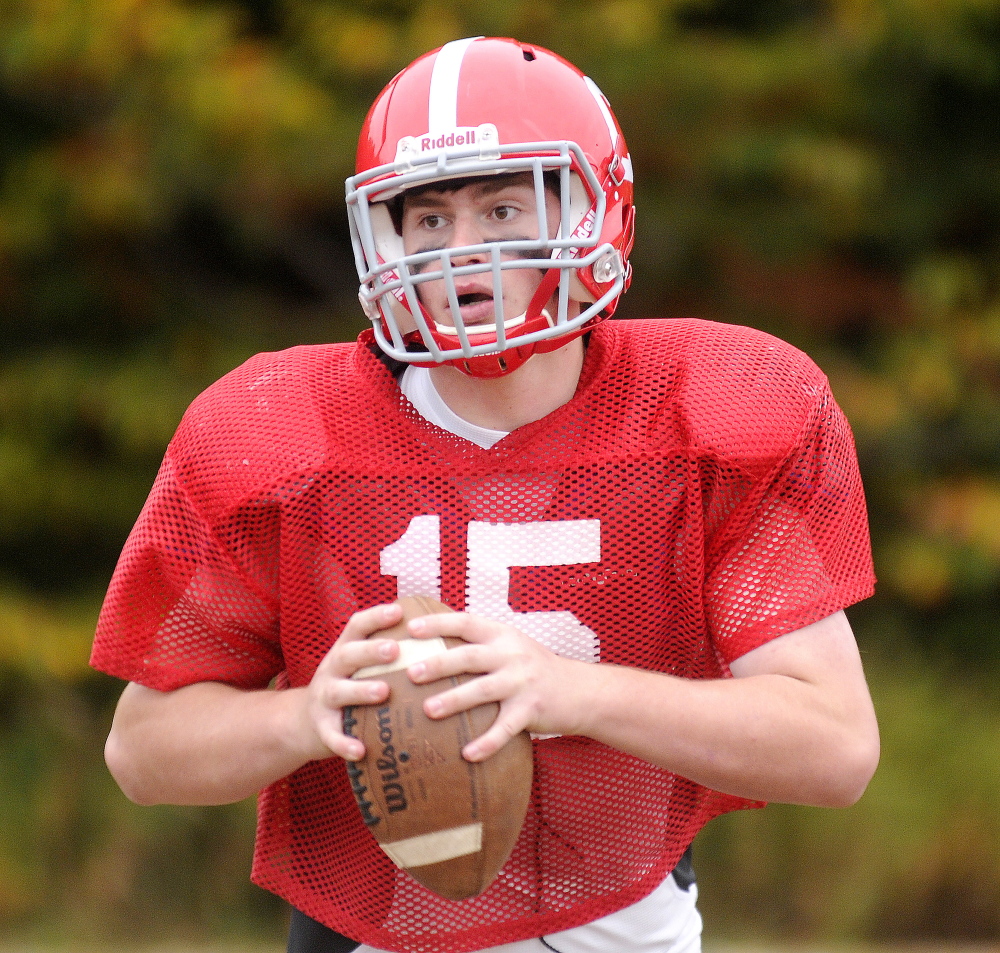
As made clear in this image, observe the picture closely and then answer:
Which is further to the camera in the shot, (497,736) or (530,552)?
(530,552)

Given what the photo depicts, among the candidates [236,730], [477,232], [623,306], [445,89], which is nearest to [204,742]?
[236,730]

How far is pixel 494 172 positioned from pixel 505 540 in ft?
1.50

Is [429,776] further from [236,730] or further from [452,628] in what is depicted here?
[236,730]

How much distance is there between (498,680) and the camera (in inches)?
56.5

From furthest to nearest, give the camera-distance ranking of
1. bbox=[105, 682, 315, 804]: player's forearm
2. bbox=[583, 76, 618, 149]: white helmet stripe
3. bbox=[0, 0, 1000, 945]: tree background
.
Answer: bbox=[0, 0, 1000, 945]: tree background → bbox=[583, 76, 618, 149]: white helmet stripe → bbox=[105, 682, 315, 804]: player's forearm

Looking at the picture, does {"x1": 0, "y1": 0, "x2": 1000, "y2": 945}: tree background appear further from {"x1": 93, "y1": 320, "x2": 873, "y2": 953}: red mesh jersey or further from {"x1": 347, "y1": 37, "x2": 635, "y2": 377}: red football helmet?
{"x1": 347, "y1": 37, "x2": 635, "y2": 377}: red football helmet

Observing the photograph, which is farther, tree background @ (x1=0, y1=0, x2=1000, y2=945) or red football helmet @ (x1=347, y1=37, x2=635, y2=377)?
tree background @ (x1=0, y1=0, x2=1000, y2=945)

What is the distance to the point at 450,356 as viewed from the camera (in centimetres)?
164

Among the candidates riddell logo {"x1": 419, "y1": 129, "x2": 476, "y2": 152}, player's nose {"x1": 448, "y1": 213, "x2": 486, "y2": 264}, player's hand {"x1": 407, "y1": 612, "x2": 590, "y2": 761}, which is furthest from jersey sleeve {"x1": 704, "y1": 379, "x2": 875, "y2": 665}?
riddell logo {"x1": 419, "y1": 129, "x2": 476, "y2": 152}

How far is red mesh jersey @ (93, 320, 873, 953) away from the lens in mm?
1665

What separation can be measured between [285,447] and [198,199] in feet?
11.5

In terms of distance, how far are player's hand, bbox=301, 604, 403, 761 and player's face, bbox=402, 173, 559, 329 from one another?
41cm

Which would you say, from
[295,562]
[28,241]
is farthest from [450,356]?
[28,241]

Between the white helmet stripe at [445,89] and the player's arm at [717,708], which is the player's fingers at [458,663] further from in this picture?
the white helmet stripe at [445,89]
